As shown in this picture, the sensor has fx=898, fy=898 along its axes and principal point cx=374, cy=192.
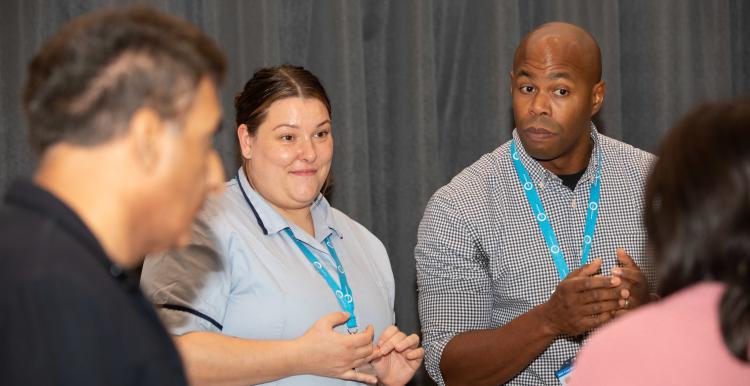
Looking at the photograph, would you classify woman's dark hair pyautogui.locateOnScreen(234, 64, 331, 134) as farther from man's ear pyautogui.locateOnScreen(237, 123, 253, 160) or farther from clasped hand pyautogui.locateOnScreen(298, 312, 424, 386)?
clasped hand pyautogui.locateOnScreen(298, 312, 424, 386)

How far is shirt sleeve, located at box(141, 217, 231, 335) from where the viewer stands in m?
2.24

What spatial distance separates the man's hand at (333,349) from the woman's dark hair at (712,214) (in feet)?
3.71

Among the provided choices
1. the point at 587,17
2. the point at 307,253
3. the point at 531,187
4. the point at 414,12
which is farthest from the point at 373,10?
the point at 307,253

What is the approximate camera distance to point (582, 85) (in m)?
2.95

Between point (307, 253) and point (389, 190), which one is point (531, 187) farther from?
point (389, 190)

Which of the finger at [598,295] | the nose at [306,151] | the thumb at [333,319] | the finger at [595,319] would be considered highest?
the nose at [306,151]

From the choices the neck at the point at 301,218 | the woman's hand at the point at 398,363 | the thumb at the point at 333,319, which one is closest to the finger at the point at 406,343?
the woman's hand at the point at 398,363

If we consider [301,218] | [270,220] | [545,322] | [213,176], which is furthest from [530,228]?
[213,176]

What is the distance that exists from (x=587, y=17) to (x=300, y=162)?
203 centimetres

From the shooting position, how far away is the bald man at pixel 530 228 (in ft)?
8.98

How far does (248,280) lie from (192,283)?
16 cm

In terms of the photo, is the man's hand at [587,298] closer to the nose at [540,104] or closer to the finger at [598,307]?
the finger at [598,307]

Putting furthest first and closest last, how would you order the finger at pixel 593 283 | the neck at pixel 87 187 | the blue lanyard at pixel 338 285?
the blue lanyard at pixel 338 285
the finger at pixel 593 283
the neck at pixel 87 187

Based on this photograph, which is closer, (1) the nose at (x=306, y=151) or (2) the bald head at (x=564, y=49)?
(1) the nose at (x=306, y=151)
